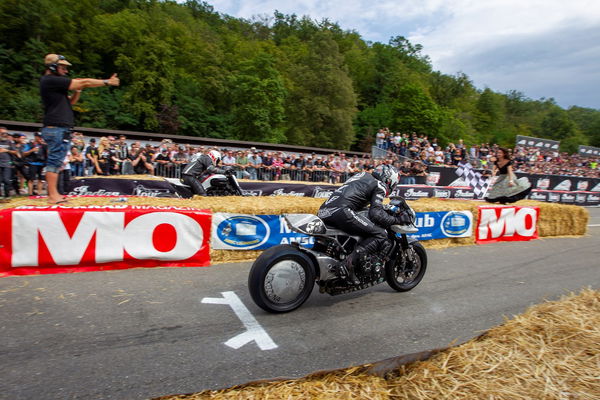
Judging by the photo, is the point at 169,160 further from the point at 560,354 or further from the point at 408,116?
the point at 408,116

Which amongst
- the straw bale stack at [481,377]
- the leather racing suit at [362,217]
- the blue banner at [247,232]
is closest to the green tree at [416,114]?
the blue banner at [247,232]

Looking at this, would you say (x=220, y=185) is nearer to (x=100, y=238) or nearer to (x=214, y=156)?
(x=214, y=156)

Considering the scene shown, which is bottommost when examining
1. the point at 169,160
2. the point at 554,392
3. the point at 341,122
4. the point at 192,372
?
the point at 192,372

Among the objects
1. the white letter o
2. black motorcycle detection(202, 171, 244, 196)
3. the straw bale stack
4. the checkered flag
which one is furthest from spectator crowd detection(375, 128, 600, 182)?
the straw bale stack

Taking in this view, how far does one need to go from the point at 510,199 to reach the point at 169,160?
441 inches

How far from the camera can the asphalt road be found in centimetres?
316

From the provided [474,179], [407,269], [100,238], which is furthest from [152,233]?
[474,179]

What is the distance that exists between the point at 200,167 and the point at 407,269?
5865 millimetres

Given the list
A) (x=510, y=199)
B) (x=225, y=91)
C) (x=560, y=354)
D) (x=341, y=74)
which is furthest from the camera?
(x=341, y=74)

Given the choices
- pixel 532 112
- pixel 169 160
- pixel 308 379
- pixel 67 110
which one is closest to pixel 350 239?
pixel 308 379

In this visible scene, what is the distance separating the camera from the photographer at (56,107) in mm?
5707

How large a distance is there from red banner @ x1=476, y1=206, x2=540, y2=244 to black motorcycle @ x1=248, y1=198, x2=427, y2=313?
5203 millimetres

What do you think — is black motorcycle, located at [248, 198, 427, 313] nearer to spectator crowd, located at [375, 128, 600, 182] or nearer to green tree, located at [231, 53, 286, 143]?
spectator crowd, located at [375, 128, 600, 182]

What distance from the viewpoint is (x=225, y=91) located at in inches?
1823
